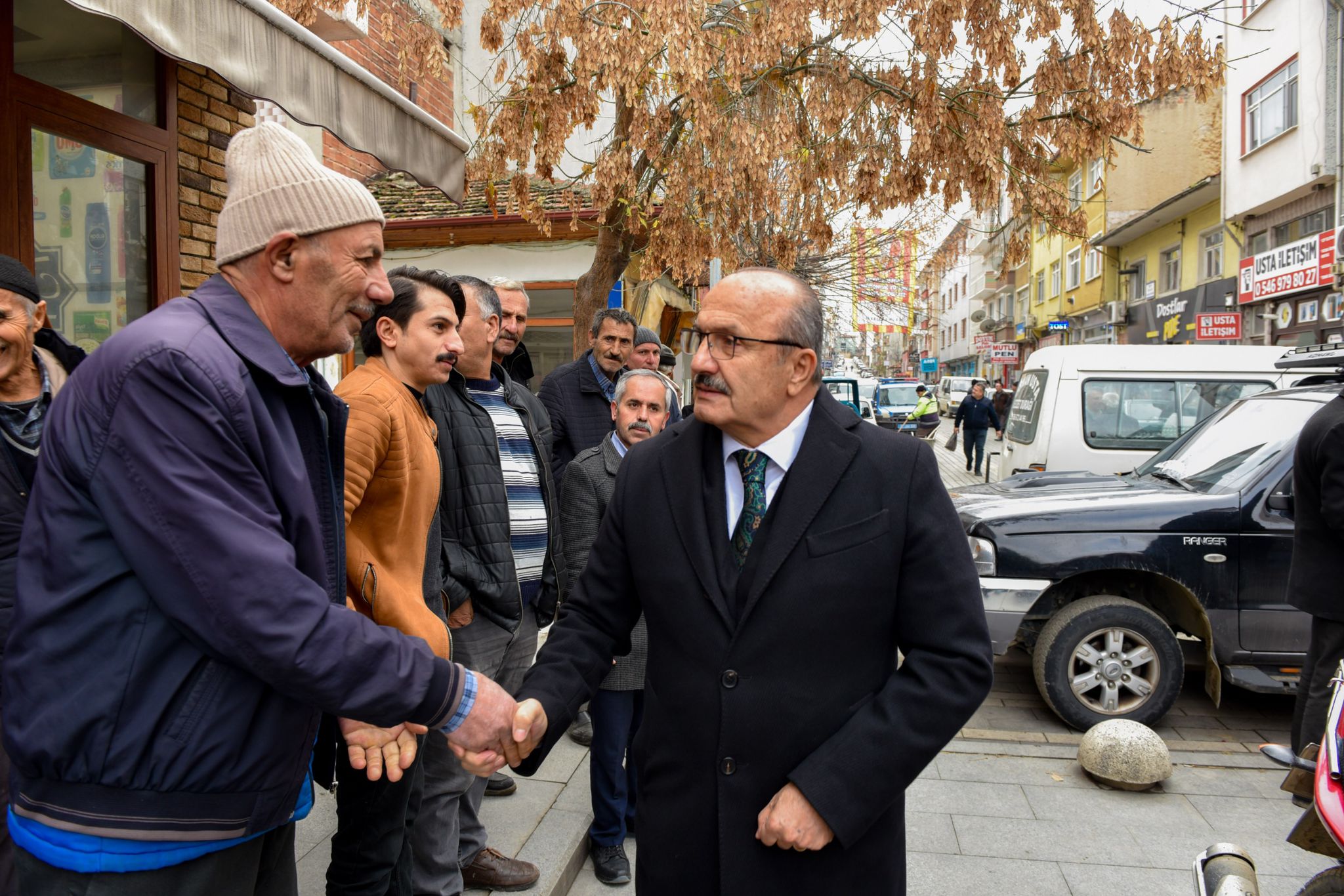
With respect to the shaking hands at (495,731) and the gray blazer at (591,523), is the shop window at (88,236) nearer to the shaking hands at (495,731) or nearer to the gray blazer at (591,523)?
the gray blazer at (591,523)

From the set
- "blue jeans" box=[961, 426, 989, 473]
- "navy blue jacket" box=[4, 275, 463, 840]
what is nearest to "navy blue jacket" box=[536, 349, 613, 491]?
"navy blue jacket" box=[4, 275, 463, 840]

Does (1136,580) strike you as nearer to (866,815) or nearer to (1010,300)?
(866,815)

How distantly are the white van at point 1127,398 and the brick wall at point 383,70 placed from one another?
6.57m

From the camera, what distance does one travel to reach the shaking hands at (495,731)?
192 cm

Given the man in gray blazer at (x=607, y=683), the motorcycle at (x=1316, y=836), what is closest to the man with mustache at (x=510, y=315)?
the man in gray blazer at (x=607, y=683)

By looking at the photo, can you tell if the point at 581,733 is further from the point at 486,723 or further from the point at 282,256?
the point at 282,256

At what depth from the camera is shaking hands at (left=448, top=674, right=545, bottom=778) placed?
75.7 inches

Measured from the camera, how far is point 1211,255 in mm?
24781

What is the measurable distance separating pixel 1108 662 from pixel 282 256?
5183 millimetres

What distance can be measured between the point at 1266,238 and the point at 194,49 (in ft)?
75.9

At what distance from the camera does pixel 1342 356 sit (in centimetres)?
457

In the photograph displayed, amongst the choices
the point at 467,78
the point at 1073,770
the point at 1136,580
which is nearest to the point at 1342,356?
the point at 1136,580

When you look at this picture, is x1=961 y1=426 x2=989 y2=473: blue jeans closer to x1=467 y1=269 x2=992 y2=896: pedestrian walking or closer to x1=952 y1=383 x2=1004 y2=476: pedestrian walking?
x1=952 y1=383 x2=1004 y2=476: pedestrian walking

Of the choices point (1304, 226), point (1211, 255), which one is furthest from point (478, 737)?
point (1211, 255)
